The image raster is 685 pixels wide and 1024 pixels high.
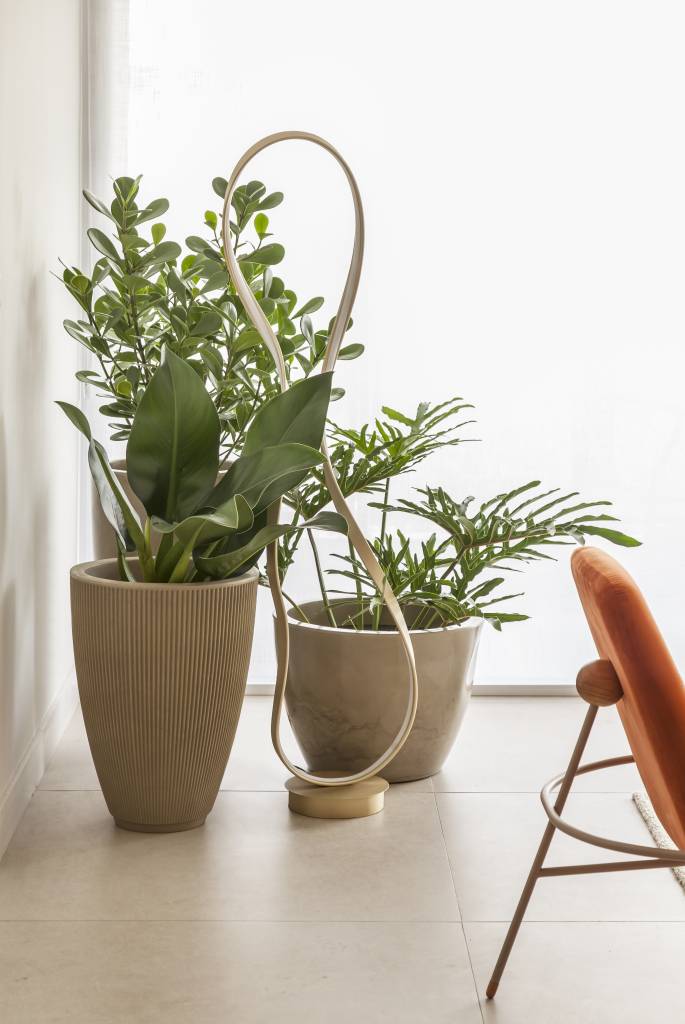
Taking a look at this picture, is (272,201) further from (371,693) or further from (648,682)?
(648,682)

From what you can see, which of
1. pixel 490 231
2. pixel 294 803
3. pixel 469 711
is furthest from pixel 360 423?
pixel 294 803

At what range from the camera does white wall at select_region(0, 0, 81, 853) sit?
2129 millimetres

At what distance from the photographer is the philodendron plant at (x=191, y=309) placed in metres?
2.41

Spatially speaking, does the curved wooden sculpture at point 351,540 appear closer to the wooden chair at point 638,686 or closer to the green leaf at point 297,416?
the green leaf at point 297,416

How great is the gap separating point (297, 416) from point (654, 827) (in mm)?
1105

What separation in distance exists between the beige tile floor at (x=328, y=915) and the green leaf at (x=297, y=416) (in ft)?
2.58

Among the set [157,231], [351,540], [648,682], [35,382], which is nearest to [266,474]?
[351,540]

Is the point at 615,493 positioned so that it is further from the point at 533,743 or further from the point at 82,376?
the point at 82,376

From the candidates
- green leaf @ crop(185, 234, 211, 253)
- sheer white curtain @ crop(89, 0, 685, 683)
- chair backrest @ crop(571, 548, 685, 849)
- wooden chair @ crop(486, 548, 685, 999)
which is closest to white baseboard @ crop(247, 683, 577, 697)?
sheer white curtain @ crop(89, 0, 685, 683)

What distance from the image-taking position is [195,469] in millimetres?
2148

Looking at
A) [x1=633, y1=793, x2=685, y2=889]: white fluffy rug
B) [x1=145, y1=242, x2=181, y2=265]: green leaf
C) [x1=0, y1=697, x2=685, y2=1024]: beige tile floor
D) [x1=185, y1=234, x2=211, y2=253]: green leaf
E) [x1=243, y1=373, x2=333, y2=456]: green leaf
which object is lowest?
[x1=0, y1=697, x2=685, y2=1024]: beige tile floor

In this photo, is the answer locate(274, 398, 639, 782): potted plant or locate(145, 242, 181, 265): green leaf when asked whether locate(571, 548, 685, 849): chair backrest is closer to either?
locate(274, 398, 639, 782): potted plant

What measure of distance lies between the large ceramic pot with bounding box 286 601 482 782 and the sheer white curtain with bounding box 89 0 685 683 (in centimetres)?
73

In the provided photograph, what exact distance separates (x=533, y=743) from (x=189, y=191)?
1.74 m
